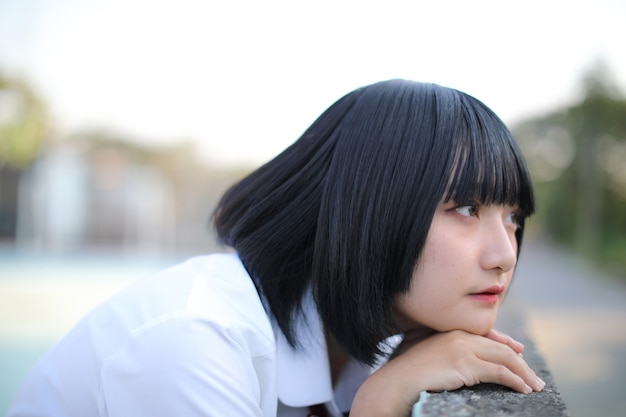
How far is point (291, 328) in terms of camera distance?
120cm

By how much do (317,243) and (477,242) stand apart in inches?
12.4

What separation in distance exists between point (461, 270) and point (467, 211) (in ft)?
0.40

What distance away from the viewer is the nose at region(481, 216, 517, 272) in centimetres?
111

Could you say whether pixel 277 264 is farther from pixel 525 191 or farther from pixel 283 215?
pixel 525 191

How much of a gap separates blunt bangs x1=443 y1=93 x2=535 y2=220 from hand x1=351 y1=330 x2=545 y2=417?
282mm

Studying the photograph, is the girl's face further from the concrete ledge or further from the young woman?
the concrete ledge

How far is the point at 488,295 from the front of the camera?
3.79ft

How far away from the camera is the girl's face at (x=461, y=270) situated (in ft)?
3.62

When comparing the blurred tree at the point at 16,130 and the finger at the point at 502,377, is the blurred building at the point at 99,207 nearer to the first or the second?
the blurred tree at the point at 16,130

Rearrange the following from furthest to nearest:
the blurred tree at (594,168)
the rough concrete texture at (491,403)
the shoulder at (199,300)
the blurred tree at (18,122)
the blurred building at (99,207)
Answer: the blurred tree at (18,122) < the blurred tree at (594,168) < the blurred building at (99,207) < the shoulder at (199,300) < the rough concrete texture at (491,403)

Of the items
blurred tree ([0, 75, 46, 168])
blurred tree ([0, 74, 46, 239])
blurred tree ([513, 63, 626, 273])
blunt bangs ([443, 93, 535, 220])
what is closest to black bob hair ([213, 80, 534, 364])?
blunt bangs ([443, 93, 535, 220])

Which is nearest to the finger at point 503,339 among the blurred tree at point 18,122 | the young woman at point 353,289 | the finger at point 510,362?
the young woman at point 353,289

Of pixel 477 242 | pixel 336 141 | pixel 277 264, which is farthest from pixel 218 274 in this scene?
pixel 477 242

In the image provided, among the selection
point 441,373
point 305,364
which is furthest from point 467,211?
point 305,364
